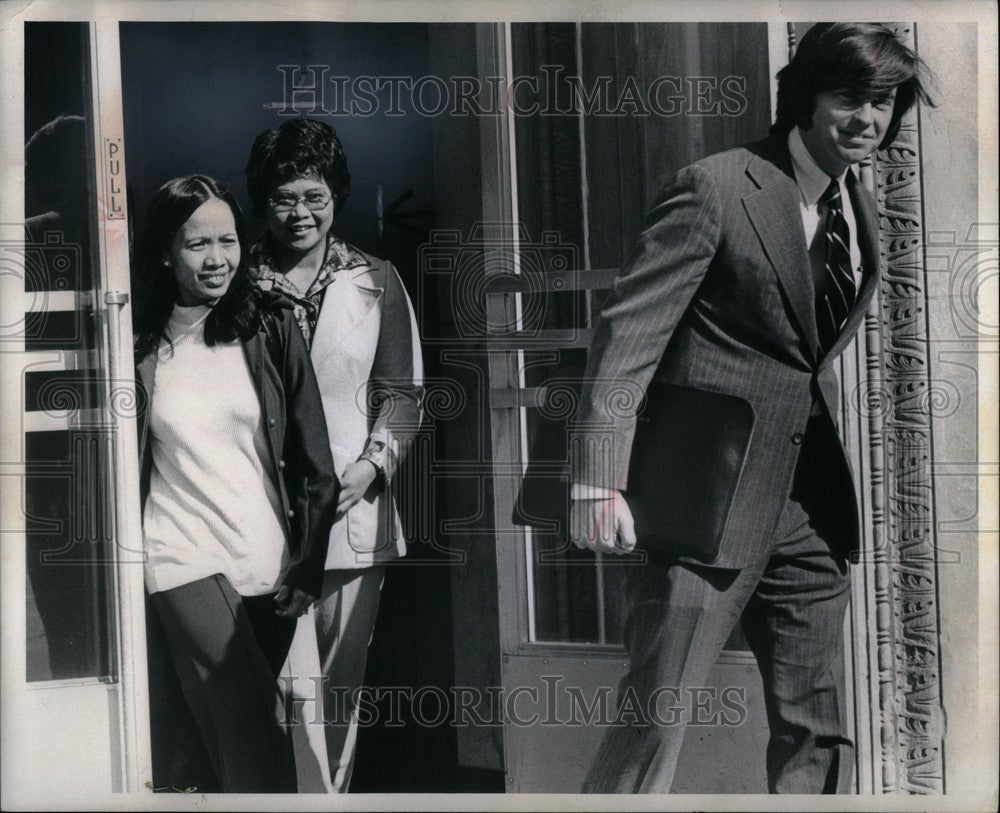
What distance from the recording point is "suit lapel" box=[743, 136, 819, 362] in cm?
309

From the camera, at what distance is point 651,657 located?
3184 mm

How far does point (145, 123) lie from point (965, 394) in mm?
2490

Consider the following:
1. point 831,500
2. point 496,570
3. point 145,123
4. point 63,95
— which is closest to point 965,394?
point 831,500

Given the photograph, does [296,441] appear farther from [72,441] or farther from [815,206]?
[815,206]

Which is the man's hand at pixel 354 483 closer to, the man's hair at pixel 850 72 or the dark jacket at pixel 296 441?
the dark jacket at pixel 296 441

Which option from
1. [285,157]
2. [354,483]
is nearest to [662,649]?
[354,483]

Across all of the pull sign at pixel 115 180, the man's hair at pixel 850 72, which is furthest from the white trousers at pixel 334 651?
the man's hair at pixel 850 72

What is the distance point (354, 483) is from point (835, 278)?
1476 millimetres

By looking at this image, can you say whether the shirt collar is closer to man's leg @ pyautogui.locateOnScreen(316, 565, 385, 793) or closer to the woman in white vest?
the woman in white vest

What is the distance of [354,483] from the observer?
3.26 m

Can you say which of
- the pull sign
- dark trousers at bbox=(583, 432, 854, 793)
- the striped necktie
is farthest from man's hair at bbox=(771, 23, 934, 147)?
the pull sign

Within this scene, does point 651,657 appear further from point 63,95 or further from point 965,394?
point 63,95

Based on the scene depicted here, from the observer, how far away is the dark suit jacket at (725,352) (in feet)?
10.1
